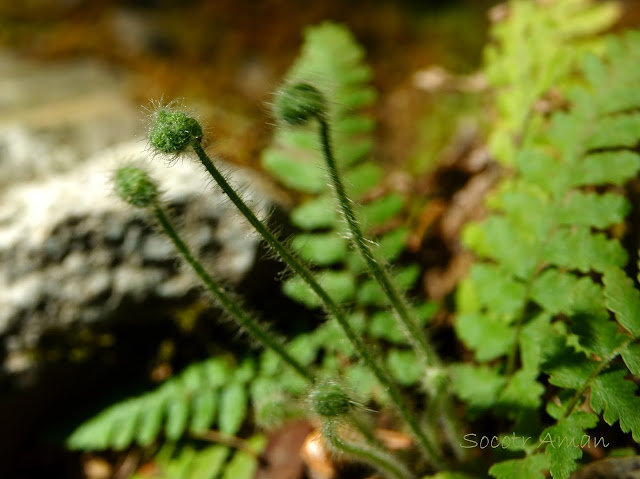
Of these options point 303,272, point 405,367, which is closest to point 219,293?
point 303,272

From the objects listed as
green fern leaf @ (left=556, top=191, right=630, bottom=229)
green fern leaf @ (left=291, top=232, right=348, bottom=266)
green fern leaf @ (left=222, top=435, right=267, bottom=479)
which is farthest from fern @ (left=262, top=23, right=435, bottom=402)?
green fern leaf @ (left=556, top=191, right=630, bottom=229)

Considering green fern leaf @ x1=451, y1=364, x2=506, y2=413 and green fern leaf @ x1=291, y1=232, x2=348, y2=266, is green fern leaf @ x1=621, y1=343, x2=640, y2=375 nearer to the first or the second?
green fern leaf @ x1=451, y1=364, x2=506, y2=413

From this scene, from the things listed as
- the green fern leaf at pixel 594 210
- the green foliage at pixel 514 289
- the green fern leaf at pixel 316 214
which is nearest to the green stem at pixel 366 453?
the green foliage at pixel 514 289

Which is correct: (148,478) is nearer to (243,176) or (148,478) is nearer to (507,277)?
(243,176)

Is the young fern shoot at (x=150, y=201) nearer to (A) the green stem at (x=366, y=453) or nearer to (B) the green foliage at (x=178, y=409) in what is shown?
(A) the green stem at (x=366, y=453)

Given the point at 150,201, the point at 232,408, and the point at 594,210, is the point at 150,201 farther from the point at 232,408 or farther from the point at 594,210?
the point at 594,210

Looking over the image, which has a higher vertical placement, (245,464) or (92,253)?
(92,253)
